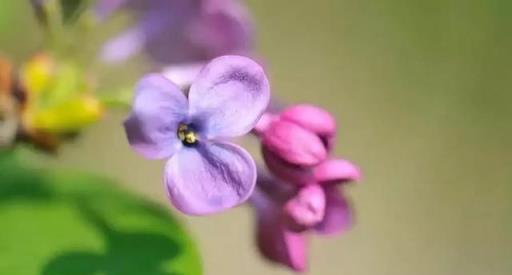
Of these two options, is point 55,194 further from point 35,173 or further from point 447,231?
point 447,231

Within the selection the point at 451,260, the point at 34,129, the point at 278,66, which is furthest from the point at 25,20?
the point at 451,260

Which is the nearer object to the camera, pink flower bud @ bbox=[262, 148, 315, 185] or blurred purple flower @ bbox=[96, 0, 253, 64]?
pink flower bud @ bbox=[262, 148, 315, 185]

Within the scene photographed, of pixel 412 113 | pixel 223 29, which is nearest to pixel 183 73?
pixel 223 29

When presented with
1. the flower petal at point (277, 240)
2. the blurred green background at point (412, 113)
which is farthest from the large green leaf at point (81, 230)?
the blurred green background at point (412, 113)

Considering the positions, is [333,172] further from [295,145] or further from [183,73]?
[183,73]

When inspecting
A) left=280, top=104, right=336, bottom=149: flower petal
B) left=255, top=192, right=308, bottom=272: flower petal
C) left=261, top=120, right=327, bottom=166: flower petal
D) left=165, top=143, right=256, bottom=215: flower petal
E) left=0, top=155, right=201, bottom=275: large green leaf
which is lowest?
left=0, top=155, right=201, bottom=275: large green leaf

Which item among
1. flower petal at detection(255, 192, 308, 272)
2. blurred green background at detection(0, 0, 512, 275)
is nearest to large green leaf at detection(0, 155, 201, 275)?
flower petal at detection(255, 192, 308, 272)

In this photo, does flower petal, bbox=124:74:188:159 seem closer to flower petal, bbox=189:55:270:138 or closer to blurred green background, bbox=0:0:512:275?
flower petal, bbox=189:55:270:138
